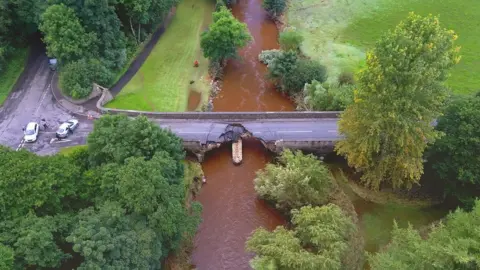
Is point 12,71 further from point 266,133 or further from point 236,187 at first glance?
point 266,133

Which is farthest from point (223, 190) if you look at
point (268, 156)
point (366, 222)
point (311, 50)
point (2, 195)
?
point (311, 50)

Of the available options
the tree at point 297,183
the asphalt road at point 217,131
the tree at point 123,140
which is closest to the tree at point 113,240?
the tree at point 123,140

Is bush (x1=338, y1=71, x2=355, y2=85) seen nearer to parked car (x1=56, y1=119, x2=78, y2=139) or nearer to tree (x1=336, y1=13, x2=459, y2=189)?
tree (x1=336, y1=13, x2=459, y2=189)

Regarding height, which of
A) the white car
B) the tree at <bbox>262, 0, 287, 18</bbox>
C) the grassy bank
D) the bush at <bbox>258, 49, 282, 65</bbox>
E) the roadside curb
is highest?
the tree at <bbox>262, 0, 287, 18</bbox>

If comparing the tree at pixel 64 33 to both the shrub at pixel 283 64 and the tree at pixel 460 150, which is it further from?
the tree at pixel 460 150

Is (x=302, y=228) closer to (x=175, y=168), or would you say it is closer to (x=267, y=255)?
(x=267, y=255)

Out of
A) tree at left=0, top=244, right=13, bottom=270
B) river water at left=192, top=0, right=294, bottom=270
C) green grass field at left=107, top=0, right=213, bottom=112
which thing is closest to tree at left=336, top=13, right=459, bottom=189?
river water at left=192, top=0, right=294, bottom=270
